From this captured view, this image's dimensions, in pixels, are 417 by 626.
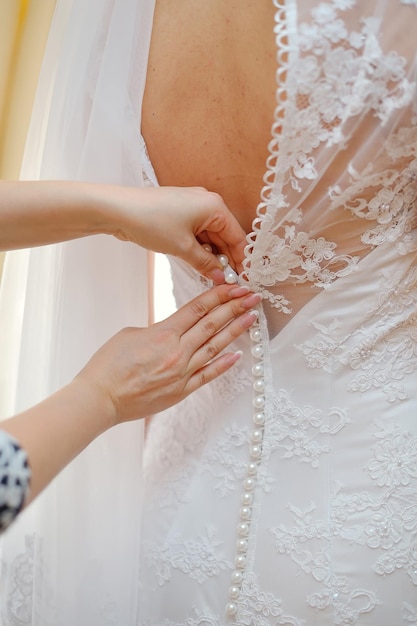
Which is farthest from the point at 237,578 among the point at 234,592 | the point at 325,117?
the point at 325,117

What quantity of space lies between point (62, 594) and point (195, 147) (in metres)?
0.64

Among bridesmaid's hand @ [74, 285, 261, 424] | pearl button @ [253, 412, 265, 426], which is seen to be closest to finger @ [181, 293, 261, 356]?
bridesmaid's hand @ [74, 285, 261, 424]

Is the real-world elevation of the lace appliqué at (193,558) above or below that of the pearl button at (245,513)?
below

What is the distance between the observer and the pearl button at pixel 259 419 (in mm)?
1034

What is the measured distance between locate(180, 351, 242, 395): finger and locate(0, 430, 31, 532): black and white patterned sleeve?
39 cm

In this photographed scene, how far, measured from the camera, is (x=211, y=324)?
3.41ft

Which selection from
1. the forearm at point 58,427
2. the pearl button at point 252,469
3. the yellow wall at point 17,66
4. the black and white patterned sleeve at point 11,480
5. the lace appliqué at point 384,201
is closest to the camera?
the black and white patterned sleeve at point 11,480

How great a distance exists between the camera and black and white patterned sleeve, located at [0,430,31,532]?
0.67 meters

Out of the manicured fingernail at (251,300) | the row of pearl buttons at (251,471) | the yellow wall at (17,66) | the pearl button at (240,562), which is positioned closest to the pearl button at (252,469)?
the row of pearl buttons at (251,471)

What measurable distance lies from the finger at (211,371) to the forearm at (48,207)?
236mm

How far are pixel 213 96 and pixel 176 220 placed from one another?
0.54 ft

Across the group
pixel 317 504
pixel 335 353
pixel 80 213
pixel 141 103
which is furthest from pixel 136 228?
pixel 317 504

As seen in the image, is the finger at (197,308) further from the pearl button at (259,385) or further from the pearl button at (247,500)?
the pearl button at (247,500)

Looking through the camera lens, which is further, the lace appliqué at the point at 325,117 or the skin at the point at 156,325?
the skin at the point at 156,325
